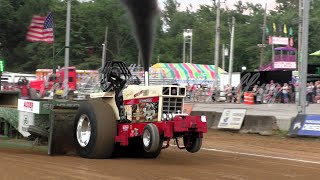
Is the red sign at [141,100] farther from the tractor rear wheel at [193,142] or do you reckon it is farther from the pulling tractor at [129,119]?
the tractor rear wheel at [193,142]

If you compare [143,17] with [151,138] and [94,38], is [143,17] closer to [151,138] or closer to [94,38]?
[151,138]

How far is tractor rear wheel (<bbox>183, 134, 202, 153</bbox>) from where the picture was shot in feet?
31.7

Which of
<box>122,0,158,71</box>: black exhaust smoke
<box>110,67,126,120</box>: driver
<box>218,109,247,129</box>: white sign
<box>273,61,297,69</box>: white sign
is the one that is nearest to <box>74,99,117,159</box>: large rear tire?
<box>110,67,126,120</box>: driver

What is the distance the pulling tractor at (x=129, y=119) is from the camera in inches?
365

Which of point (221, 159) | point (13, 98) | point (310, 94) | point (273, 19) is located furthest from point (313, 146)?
point (273, 19)

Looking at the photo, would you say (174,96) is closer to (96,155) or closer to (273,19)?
(96,155)

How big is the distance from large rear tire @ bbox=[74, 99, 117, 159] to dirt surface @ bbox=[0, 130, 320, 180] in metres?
0.23

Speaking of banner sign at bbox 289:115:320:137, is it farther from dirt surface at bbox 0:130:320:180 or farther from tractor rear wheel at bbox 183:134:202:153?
tractor rear wheel at bbox 183:134:202:153

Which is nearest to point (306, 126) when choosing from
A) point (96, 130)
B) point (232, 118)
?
point (232, 118)

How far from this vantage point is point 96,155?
9.86 metres

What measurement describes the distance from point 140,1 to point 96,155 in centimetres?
330

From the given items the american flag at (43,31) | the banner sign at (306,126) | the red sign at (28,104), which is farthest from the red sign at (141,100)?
the american flag at (43,31)

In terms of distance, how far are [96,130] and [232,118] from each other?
9.55m

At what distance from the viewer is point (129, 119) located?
9.99 meters
